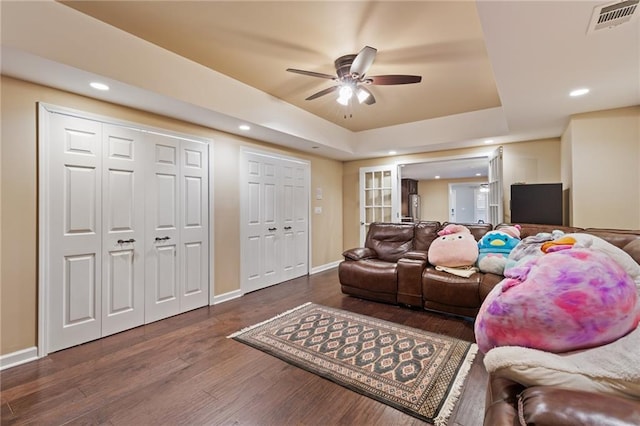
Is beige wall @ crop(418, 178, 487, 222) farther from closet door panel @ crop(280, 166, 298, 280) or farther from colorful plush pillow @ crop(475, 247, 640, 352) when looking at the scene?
colorful plush pillow @ crop(475, 247, 640, 352)

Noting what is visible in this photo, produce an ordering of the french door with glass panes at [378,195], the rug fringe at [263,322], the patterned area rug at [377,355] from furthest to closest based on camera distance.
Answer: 1. the french door with glass panes at [378,195]
2. the rug fringe at [263,322]
3. the patterned area rug at [377,355]

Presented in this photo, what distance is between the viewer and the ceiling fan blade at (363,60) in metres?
2.24

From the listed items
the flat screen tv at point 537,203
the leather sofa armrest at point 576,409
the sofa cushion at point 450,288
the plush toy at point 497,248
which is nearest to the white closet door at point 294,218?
the sofa cushion at point 450,288

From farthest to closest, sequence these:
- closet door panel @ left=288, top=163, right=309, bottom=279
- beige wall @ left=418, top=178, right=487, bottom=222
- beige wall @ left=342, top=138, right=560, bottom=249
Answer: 1. beige wall @ left=418, top=178, right=487, bottom=222
2. closet door panel @ left=288, top=163, right=309, bottom=279
3. beige wall @ left=342, top=138, right=560, bottom=249

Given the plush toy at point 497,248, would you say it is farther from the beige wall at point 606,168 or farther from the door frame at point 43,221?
the door frame at point 43,221

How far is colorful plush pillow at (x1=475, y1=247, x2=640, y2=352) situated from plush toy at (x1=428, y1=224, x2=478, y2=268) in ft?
7.40

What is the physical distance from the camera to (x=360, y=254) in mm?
4137

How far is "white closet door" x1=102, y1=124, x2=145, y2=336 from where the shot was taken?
2797mm

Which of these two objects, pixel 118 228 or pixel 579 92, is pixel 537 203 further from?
pixel 118 228

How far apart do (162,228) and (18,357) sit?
1507mm

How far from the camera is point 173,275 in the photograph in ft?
11.0

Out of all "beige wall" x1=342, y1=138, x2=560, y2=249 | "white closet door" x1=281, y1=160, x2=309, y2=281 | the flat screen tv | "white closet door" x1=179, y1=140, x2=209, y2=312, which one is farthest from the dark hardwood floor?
"beige wall" x1=342, y1=138, x2=560, y2=249

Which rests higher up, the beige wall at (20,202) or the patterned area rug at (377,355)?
the beige wall at (20,202)

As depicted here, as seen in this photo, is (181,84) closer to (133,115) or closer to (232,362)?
(133,115)
